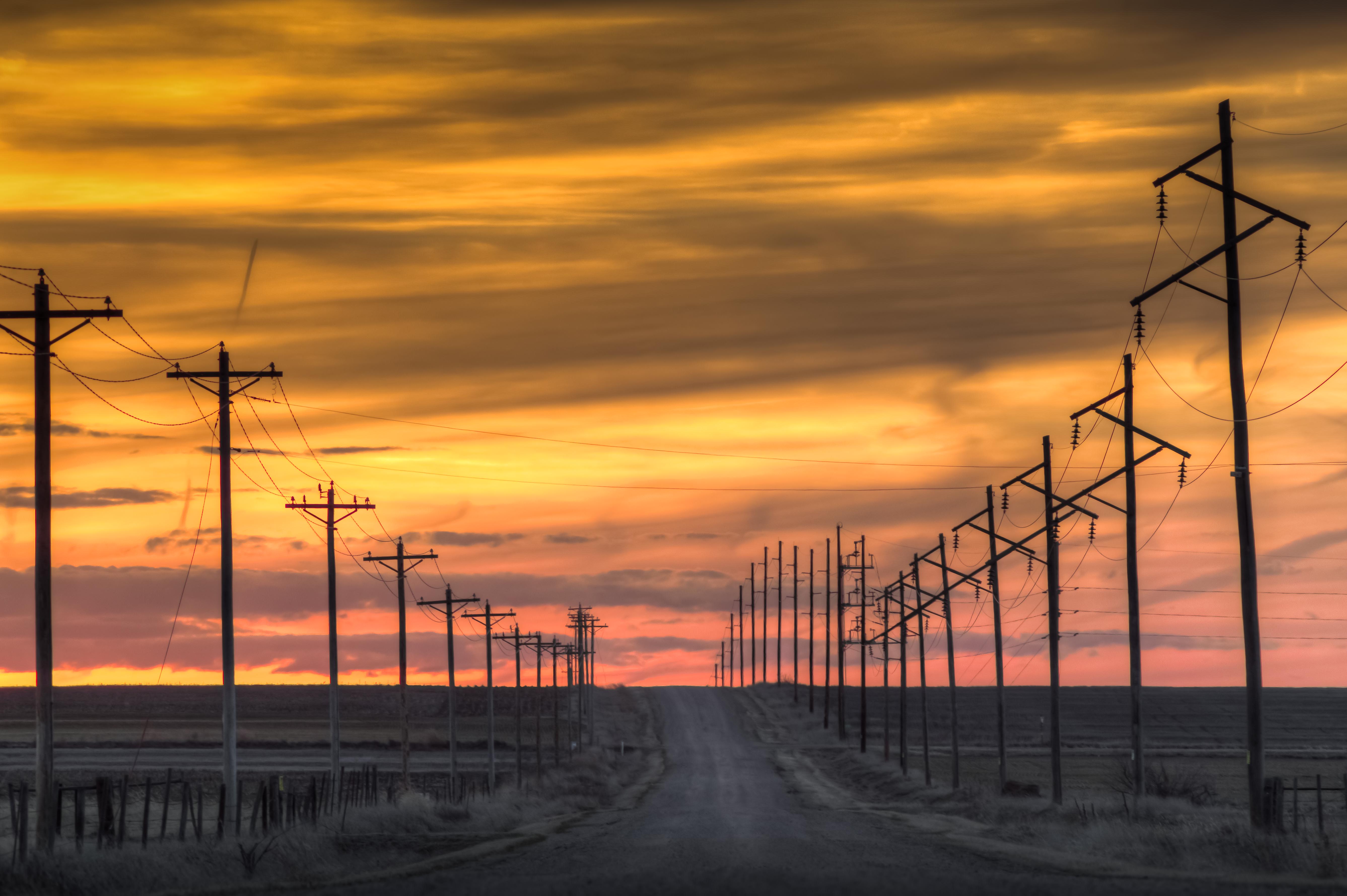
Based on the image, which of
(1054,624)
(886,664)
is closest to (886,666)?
(886,664)

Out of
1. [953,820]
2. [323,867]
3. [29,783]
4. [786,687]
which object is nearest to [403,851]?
[323,867]

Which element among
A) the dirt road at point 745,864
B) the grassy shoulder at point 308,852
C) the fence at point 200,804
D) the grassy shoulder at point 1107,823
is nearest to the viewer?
the dirt road at point 745,864

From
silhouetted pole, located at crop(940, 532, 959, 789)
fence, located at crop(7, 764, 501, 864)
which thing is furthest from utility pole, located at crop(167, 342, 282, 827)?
silhouetted pole, located at crop(940, 532, 959, 789)

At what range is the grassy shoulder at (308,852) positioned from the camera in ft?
78.4

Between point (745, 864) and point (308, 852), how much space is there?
29.2ft

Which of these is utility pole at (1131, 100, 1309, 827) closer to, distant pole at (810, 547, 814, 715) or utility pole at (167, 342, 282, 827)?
utility pole at (167, 342, 282, 827)

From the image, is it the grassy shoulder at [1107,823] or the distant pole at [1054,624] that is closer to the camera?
the grassy shoulder at [1107,823]

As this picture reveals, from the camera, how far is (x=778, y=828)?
38344mm

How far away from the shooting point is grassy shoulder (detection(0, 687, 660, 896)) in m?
23.9

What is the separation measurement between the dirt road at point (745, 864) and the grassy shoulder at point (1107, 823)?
1.99 m

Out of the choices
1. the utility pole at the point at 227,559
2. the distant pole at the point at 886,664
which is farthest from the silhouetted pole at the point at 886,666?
the utility pole at the point at 227,559

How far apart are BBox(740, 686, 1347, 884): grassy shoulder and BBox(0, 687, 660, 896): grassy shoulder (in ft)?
38.2

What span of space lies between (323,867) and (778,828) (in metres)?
14.2

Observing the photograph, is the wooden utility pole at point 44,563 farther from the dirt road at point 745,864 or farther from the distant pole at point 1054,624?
the distant pole at point 1054,624
